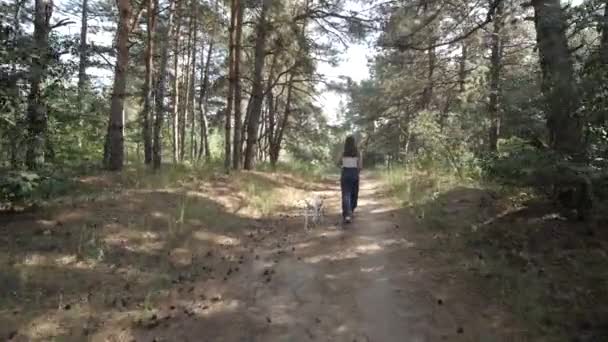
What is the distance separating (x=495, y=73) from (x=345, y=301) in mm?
7065

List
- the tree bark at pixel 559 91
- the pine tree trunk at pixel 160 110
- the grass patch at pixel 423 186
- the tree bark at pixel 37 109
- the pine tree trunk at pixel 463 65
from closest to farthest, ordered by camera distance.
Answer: the tree bark at pixel 559 91, the tree bark at pixel 37 109, the grass patch at pixel 423 186, the pine tree trunk at pixel 160 110, the pine tree trunk at pixel 463 65

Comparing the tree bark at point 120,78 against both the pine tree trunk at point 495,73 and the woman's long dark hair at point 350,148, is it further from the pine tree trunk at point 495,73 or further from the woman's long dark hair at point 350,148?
the pine tree trunk at point 495,73

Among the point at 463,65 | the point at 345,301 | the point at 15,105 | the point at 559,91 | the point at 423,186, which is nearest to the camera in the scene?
the point at 345,301

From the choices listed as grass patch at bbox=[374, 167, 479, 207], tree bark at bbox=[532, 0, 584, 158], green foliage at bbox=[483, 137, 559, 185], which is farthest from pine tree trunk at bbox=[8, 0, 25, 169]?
grass patch at bbox=[374, 167, 479, 207]

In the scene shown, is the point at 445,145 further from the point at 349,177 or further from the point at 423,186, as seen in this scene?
the point at 349,177

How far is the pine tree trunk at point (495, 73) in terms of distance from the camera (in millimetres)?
9790

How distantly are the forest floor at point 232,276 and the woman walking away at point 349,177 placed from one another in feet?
1.38

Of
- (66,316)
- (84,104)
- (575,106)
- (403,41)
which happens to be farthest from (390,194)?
(66,316)

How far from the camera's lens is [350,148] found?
10.1m

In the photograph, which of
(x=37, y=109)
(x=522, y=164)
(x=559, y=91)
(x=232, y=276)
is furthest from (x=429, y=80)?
(x=37, y=109)

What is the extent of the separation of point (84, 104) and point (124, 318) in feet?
33.6

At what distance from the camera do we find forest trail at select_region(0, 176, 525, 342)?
4.76 meters

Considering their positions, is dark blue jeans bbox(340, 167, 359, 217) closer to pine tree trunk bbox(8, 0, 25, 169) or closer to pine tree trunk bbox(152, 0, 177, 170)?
pine tree trunk bbox(152, 0, 177, 170)

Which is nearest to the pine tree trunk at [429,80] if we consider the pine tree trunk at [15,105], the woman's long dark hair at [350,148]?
the woman's long dark hair at [350,148]
